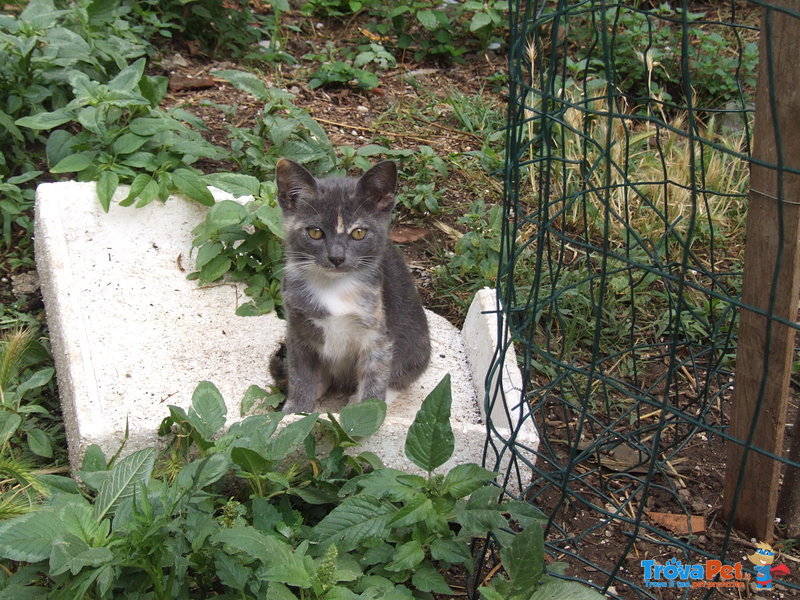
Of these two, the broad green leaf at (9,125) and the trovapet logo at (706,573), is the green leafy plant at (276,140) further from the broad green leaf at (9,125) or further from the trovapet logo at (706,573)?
the trovapet logo at (706,573)

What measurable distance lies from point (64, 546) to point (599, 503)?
210cm

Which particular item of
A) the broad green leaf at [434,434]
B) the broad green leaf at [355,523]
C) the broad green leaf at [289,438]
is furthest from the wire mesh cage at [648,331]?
the broad green leaf at [289,438]

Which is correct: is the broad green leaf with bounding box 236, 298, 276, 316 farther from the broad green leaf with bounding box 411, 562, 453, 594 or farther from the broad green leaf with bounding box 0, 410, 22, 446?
the broad green leaf with bounding box 411, 562, 453, 594

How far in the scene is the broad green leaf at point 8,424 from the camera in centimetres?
351

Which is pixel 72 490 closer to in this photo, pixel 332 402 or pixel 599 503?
pixel 332 402

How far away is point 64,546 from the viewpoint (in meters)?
2.51

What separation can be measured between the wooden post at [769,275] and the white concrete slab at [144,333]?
3.33ft

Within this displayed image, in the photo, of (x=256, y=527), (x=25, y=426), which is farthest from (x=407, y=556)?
(x=25, y=426)

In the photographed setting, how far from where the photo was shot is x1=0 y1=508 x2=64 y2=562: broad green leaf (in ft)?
8.45

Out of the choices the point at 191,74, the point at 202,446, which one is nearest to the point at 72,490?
the point at 202,446

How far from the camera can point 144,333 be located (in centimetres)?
405

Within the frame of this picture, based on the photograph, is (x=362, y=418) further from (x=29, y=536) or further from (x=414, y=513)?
(x=29, y=536)

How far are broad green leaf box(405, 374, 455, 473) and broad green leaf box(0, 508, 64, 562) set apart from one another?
1153mm

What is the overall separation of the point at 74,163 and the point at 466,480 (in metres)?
2.97
